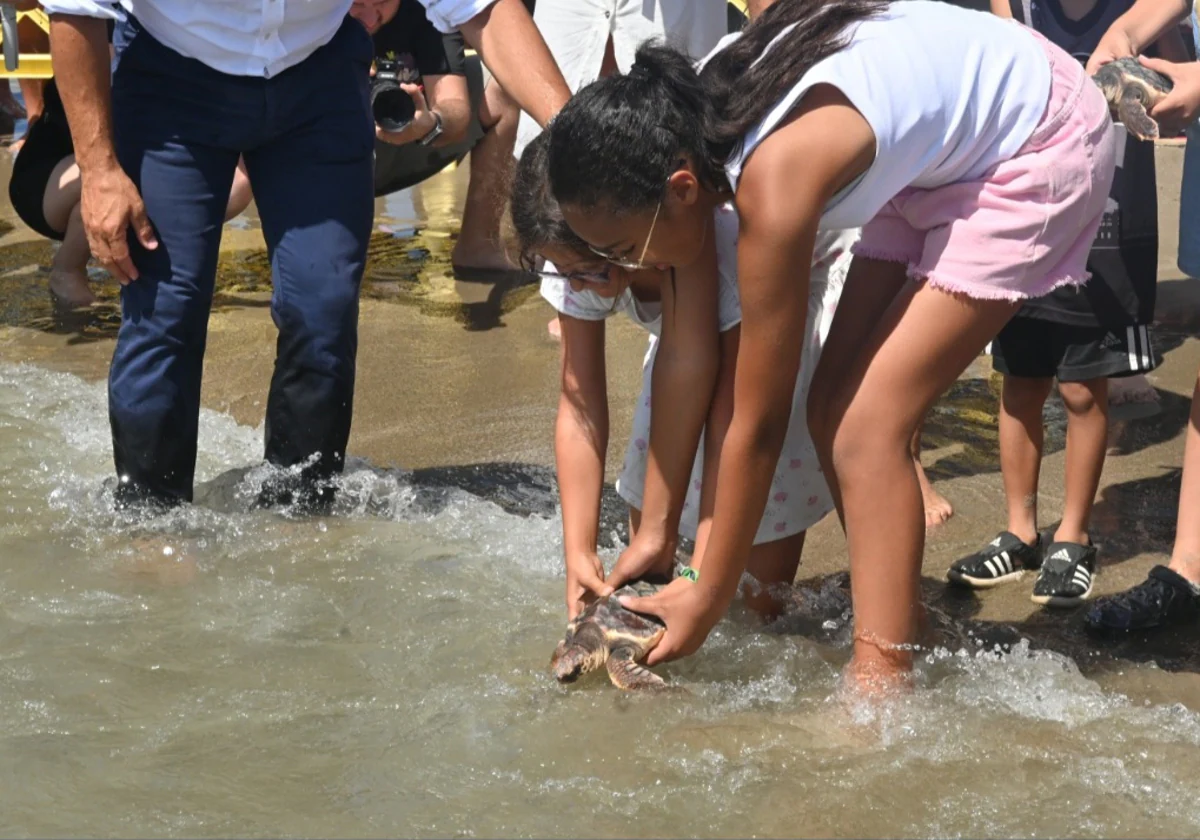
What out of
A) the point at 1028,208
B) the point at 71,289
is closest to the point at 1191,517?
the point at 1028,208

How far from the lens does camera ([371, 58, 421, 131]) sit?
5.12 m

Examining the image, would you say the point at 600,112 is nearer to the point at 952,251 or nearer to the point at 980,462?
the point at 952,251

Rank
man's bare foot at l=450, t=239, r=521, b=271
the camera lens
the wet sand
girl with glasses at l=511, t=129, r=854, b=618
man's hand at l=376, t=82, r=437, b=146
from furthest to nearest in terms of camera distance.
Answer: man's bare foot at l=450, t=239, r=521, b=271
man's hand at l=376, t=82, r=437, b=146
the camera lens
the wet sand
girl with glasses at l=511, t=129, r=854, b=618

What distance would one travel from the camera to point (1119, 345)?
345 cm

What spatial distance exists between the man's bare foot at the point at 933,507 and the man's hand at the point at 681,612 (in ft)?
3.71

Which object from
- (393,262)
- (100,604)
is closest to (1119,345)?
(100,604)

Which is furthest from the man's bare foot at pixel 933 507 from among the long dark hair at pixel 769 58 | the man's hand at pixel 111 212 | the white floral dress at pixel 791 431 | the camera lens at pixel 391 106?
the camera lens at pixel 391 106

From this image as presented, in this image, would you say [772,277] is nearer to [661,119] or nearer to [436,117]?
[661,119]

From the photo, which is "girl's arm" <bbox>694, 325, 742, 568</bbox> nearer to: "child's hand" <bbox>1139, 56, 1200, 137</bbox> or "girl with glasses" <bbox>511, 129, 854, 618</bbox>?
"girl with glasses" <bbox>511, 129, 854, 618</bbox>

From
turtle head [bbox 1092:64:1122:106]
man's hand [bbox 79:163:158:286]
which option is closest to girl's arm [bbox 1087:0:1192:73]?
turtle head [bbox 1092:64:1122:106]

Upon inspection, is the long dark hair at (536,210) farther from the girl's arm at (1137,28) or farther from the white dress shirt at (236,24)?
the girl's arm at (1137,28)

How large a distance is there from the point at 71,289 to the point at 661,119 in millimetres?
3875

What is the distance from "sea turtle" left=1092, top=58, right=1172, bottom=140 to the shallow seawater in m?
1.09

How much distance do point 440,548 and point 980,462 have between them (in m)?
1.45
